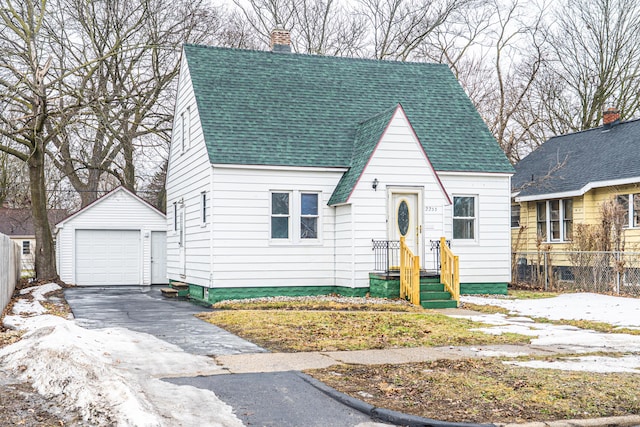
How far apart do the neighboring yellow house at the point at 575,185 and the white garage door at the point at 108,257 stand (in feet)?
51.8

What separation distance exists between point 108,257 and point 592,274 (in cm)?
1923

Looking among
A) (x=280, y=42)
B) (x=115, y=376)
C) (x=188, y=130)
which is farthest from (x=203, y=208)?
(x=115, y=376)

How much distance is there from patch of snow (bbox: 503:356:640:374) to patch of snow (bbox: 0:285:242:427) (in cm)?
425

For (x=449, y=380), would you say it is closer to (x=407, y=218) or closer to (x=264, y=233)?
(x=407, y=218)

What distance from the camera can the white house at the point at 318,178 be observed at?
19188mm

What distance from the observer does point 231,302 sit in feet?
60.2

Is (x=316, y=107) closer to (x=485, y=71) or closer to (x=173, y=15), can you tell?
(x=173, y=15)

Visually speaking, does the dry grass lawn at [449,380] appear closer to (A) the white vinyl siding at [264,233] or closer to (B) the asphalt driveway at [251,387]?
(B) the asphalt driveway at [251,387]

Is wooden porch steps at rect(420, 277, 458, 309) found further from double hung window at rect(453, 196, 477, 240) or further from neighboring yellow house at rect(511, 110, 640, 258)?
neighboring yellow house at rect(511, 110, 640, 258)

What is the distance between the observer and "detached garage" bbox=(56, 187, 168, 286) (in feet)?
97.7

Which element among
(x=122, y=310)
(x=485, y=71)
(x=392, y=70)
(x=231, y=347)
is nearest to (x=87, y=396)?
(x=231, y=347)

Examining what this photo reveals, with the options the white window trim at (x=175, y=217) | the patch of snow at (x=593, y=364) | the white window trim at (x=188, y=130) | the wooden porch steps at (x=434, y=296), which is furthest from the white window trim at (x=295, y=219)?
the patch of snow at (x=593, y=364)

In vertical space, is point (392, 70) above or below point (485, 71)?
below

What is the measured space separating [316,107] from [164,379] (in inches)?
560
